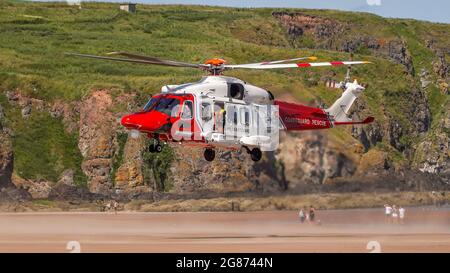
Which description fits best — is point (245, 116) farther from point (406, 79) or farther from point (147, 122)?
point (406, 79)

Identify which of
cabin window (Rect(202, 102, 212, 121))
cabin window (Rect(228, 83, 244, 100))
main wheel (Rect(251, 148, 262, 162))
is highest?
cabin window (Rect(228, 83, 244, 100))

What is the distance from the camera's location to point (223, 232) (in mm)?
68688

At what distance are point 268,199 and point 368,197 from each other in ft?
30.7

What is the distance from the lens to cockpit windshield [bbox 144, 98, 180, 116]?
52969mm

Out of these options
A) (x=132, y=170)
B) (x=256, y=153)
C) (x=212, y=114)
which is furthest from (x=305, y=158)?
(x=212, y=114)

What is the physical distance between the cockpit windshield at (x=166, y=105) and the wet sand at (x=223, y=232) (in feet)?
22.6

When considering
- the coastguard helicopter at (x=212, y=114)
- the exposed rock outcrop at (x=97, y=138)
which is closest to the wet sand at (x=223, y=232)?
the coastguard helicopter at (x=212, y=114)

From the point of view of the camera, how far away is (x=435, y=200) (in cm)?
10538

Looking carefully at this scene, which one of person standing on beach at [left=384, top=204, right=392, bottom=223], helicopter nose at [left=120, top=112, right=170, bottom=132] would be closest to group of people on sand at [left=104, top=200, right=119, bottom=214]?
person standing on beach at [left=384, top=204, right=392, bottom=223]

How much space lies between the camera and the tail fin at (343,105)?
61.4 meters

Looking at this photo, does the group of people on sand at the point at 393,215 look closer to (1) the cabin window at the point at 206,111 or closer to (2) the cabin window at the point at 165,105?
(1) the cabin window at the point at 206,111

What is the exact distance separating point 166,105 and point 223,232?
56.4ft

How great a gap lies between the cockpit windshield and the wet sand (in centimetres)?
688

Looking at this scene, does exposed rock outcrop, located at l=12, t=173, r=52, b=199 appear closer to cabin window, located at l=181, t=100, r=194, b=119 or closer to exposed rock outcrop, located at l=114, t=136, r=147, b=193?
exposed rock outcrop, located at l=114, t=136, r=147, b=193
